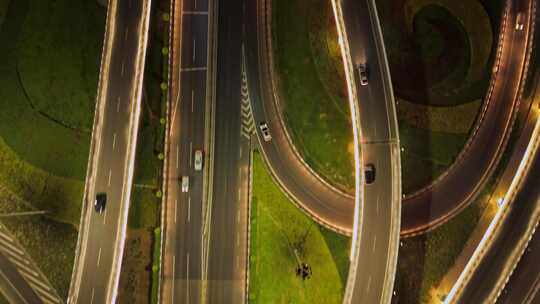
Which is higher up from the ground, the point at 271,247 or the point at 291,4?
the point at 291,4

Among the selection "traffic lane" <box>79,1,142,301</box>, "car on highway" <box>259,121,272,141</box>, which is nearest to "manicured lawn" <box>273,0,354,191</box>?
"car on highway" <box>259,121,272,141</box>

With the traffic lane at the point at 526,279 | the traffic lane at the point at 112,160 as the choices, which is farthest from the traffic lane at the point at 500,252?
the traffic lane at the point at 112,160

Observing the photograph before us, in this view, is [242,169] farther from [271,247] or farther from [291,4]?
[291,4]

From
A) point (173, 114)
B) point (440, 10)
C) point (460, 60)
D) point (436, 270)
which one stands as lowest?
point (436, 270)

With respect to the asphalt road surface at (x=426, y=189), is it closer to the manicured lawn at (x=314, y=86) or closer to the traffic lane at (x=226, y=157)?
the manicured lawn at (x=314, y=86)

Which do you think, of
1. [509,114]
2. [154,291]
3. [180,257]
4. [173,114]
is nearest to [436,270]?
[509,114]

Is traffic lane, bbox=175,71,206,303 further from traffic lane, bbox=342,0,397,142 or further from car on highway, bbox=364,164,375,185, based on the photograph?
car on highway, bbox=364,164,375,185
